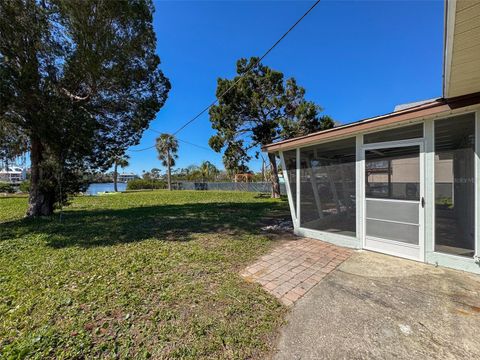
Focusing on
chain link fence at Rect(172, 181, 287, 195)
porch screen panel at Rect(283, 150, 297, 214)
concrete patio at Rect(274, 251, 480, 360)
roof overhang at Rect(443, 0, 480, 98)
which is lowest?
concrete patio at Rect(274, 251, 480, 360)

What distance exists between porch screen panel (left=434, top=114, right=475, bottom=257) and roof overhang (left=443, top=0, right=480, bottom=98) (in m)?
0.64

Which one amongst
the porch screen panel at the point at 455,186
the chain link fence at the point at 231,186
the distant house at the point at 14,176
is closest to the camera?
the porch screen panel at the point at 455,186

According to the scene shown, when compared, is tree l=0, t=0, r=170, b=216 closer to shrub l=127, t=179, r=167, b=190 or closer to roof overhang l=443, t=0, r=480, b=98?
roof overhang l=443, t=0, r=480, b=98

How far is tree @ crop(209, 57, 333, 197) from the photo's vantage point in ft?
41.7

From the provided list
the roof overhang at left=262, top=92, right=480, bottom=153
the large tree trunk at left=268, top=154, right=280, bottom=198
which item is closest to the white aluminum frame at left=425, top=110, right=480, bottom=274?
the roof overhang at left=262, top=92, right=480, bottom=153

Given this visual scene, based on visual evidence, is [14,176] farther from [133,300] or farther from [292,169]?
[133,300]

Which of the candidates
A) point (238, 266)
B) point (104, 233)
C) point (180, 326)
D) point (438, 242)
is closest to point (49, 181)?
point (104, 233)

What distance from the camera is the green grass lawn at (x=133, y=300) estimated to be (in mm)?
1910

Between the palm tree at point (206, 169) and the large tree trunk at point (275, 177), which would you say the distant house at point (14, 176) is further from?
the palm tree at point (206, 169)

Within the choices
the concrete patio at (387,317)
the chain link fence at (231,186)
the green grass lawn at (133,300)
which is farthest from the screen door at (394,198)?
the chain link fence at (231,186)

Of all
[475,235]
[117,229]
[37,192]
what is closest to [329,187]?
[475,235]

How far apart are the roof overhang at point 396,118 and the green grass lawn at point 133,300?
242 centimetres

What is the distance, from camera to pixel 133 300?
103 inches

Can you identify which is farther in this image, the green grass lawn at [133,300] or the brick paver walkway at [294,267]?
the brick paver walkway at [294,267]
